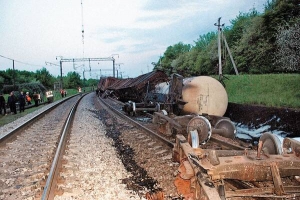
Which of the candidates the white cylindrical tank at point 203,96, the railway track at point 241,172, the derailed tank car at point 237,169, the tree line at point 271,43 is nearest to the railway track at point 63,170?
the derailed tank car at point 237,169

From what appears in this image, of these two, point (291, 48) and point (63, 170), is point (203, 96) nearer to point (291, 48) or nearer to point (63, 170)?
point (63, 170)

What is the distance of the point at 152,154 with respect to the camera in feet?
19.8

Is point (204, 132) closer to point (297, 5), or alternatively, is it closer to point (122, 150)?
point (122, 150)

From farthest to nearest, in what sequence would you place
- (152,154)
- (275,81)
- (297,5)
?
(297,5) → (275,81) → (152,154)

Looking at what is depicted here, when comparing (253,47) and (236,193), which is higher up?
(253,47)

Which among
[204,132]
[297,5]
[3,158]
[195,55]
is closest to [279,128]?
[204,132]

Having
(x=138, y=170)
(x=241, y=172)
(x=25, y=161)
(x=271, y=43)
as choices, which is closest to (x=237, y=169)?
(x=241, y=172)

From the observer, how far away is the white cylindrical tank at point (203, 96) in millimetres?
8477

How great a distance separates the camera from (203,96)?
847cm

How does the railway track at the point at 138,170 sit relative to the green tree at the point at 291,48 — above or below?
below

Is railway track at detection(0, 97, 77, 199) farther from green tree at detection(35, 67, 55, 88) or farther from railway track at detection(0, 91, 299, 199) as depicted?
green tree at detection(35, 67, 55, 88)

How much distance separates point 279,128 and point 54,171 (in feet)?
26.8

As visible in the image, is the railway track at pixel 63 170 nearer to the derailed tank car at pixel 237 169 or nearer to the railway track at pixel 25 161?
the railway track at pixel 25 161

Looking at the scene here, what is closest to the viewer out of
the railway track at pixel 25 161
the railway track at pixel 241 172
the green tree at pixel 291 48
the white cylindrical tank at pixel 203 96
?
the railway track at pixel 241 172
